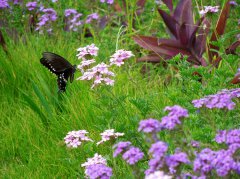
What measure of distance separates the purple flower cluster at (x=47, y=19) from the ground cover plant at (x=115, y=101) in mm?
10

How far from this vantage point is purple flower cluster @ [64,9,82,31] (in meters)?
5.60

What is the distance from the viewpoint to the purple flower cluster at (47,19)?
18.1 ft

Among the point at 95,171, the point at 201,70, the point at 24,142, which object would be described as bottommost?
the point at 24,142

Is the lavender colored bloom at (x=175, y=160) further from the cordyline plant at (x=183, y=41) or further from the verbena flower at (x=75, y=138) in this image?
the cordyline plant at (x=183, y=41)

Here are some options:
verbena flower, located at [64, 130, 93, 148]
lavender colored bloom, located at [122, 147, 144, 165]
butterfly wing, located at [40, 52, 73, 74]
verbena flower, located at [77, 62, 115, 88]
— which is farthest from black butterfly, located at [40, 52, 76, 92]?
lavender colored bloom, located at [122, 147, 144, 165]

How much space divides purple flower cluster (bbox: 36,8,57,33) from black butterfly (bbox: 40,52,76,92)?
1195 millimetres

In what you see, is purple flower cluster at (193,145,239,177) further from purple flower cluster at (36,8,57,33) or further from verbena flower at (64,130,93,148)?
purple flower cluster at (36,8,57,33)

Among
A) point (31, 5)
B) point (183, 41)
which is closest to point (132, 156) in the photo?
point (183, 41)

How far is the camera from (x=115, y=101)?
3.26 metres

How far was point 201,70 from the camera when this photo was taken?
120 inches

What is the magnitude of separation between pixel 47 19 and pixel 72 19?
469mm

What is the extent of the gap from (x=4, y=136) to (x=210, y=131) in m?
1.72

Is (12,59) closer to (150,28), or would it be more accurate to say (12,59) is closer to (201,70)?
(150,28)

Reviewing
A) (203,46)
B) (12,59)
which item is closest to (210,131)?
(203,46)
